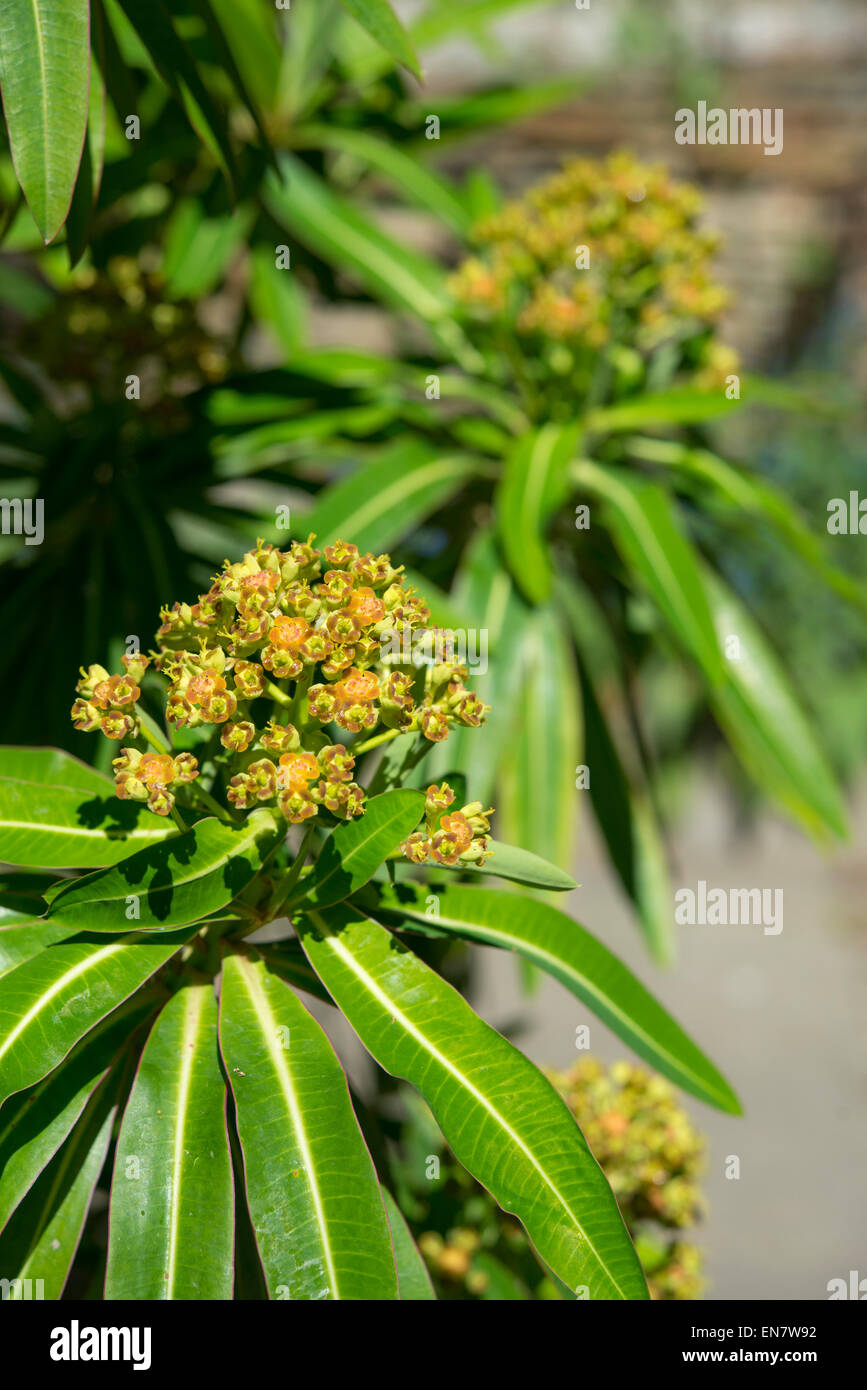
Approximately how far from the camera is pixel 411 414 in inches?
59.9

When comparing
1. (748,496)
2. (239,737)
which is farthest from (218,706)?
(748,496)

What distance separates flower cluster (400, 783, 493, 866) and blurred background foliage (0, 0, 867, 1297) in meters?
0.30

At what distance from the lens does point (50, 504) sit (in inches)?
54.4

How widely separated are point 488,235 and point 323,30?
540 mm

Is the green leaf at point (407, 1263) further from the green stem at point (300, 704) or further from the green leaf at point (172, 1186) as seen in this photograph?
the green stem at point (300, 704)

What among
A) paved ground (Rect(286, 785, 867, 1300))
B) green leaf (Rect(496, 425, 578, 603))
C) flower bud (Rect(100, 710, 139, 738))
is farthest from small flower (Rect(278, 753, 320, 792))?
paved ground (Rect(286, 785, 867, 1300))

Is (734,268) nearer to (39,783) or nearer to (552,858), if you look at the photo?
(552,858)

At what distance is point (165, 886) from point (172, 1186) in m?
0.20

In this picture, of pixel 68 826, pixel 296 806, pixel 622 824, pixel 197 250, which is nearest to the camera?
pixel 296 806

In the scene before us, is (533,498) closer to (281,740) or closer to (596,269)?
(596,269)

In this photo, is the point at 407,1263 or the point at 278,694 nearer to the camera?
the point at 278,694

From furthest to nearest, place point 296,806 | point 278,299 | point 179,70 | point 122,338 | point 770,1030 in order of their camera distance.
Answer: point 770,1030
point 278,299
point 122,338
point 179,70
point 296,806

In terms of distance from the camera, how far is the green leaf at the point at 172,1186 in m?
0.76

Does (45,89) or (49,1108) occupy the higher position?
(45,89)
